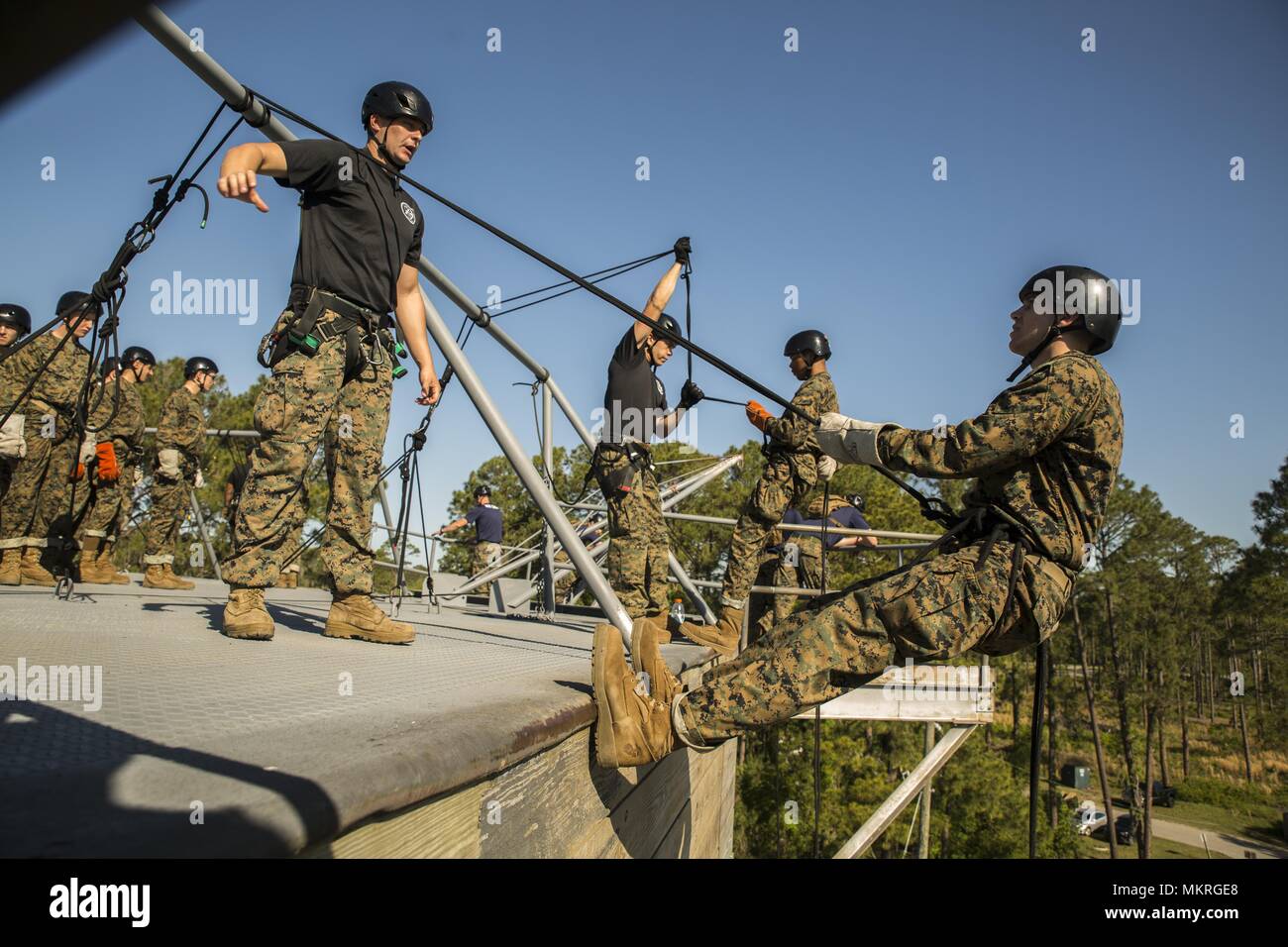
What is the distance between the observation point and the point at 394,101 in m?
4.04

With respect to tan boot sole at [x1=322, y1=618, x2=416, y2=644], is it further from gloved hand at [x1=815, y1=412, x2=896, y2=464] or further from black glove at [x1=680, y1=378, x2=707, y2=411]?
black glove at [x1=680, y1=378, x2=707, y2=411]

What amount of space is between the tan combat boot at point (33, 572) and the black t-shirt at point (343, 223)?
15.1ft

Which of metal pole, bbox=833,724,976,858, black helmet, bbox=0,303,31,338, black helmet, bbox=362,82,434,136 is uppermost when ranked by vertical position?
black helmet, bbox=362,82,434,136

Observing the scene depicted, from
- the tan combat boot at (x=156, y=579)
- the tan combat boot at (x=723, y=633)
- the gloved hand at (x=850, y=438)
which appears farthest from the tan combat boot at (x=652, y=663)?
the tan combat boot at (x=156, y=579)

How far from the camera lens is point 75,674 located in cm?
223

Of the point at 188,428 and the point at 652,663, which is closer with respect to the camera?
the point at 652,663

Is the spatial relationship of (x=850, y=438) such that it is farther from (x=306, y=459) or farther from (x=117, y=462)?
(x=117, y=462)

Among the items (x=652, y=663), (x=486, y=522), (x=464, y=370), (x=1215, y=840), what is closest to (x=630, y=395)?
(x=464, y=370)

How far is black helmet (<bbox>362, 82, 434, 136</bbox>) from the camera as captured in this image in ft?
13.2

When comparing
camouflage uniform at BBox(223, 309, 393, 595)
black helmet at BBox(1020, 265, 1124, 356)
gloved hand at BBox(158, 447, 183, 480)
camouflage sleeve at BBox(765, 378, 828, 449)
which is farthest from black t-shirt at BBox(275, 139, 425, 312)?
gloved hand at BBox(158, 447, 183, 480)

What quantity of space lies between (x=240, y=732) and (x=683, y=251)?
16.1 feet

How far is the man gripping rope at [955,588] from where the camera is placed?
111 inches

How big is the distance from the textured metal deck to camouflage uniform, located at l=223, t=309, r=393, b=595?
1.27 ft
